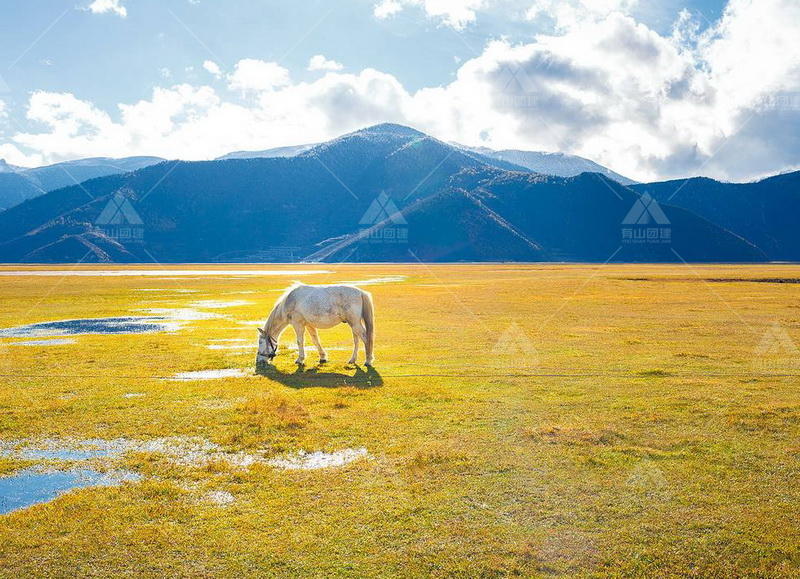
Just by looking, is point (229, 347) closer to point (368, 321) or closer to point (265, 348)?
point (265, 348)

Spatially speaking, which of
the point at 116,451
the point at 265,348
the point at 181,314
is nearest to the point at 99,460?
the point at 116,451

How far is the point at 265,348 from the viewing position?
19.6 meters

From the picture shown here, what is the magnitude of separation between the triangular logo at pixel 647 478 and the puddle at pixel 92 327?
2555 centimetres

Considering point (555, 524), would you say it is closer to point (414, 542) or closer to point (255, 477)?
point (414, 542)

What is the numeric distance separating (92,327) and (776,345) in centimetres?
3433

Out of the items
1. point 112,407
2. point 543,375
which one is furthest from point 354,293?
point 112,407

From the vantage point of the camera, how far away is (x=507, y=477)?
9.77 meters

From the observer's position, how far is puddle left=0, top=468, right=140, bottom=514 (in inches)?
350

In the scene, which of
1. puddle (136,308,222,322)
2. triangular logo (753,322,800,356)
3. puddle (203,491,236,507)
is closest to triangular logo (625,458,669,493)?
puddle (203,491,236,507)

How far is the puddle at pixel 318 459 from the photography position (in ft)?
34.0

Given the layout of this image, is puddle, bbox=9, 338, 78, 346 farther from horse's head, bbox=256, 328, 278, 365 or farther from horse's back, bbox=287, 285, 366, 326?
horse's back, bbox=287, 285, 366, 326

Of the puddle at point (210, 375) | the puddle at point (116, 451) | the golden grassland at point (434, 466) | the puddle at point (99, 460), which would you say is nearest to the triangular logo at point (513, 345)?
the golden grassland at point (434, 466)

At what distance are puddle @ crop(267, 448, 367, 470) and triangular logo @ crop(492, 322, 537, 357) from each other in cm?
1190

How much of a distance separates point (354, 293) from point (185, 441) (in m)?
9.31
